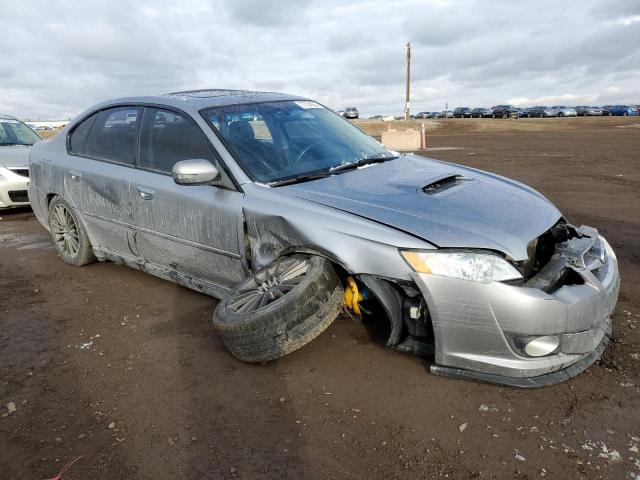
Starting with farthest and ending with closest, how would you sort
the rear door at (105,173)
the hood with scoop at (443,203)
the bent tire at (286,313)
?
the rear door at (105,173) < the bent tire at (286,313) < the hood with scoop at (443,203)

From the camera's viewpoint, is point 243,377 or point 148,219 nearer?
point 243,377

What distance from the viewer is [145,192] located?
3.94m

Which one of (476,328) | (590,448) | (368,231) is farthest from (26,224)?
(590,448)

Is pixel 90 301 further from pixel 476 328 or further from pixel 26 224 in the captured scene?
pixel 26 224

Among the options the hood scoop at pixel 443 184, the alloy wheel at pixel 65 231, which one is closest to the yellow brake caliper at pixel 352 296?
the hood scoop at pixel 443 184

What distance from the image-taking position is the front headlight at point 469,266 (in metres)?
2.52

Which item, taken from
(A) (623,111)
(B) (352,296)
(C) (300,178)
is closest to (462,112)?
(A) (623,111)

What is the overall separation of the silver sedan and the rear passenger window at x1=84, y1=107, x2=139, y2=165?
2cm

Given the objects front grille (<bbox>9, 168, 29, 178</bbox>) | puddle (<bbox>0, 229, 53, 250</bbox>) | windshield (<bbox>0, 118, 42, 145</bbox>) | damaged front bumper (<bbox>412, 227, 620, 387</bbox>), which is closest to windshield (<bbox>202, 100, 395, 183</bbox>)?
damaged front bumper (<bbox>412, 227, 620, 387</bbox>)

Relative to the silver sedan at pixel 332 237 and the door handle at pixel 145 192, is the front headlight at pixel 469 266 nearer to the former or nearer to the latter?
the silver sedan at pixel 332 237

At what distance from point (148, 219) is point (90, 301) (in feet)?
3.13

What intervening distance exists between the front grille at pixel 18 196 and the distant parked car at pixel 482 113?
205 feet

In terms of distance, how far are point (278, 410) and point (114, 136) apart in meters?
2.92

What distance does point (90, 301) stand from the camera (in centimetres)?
431
